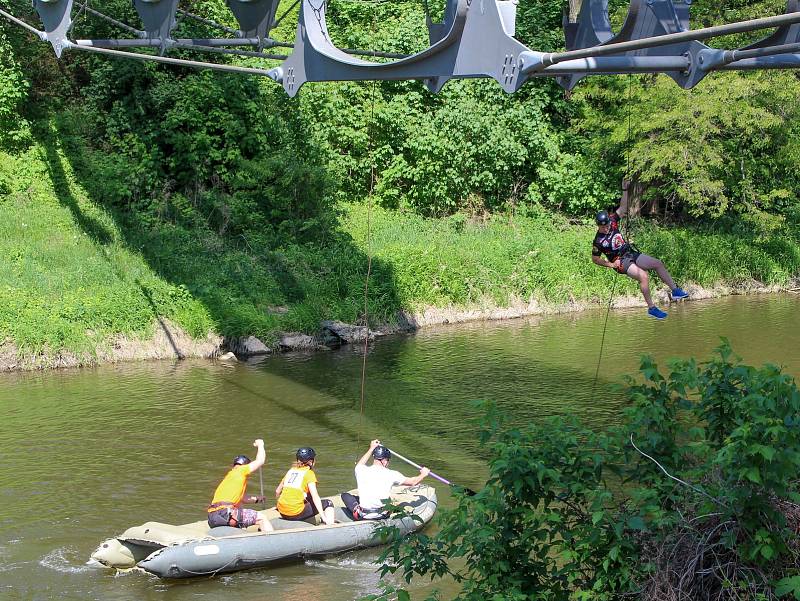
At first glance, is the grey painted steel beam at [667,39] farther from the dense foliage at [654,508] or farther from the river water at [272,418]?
the river water at [272,418]

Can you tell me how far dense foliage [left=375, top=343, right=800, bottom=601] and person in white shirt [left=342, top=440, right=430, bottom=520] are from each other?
372 centimetres

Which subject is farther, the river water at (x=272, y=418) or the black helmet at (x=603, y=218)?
the black helmet at (x=603, y=218)

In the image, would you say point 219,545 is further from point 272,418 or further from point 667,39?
point 667,39

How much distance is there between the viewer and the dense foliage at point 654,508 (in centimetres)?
538

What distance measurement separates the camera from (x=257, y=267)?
1872cm

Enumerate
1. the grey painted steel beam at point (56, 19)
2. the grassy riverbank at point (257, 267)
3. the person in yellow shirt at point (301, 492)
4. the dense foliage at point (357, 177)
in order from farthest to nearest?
1. the dense foliage at point (357, 177)
2. the grassy riverbank at point (257, 267)
3. the grey painted steel beam at point (56, 19)
4. the person in yellow shirt at point (301, 492)

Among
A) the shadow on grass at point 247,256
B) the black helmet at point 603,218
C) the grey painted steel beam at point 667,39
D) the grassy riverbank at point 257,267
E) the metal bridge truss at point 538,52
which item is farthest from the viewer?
the shadow on grass at point 247,256

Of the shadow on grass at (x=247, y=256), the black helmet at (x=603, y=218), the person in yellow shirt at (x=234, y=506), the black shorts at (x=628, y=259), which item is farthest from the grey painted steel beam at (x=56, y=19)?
the black shorts at (x=628, y=259)

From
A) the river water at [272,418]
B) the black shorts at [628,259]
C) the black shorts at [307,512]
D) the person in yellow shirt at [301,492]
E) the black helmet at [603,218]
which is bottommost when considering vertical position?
the river water at [272,418]

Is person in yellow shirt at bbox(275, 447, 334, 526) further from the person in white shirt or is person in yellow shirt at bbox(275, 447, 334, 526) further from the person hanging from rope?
the person hanging from rope

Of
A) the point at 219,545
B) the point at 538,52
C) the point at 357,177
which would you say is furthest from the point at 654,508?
the point at 357,177

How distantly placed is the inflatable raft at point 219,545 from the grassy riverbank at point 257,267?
7297mm

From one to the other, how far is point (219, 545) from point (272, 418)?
177 inches

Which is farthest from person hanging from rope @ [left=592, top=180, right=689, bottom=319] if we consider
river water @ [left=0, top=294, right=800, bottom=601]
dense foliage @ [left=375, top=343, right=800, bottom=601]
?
dense foliage @ [left=375, top=343, right=800, bottom=601]
